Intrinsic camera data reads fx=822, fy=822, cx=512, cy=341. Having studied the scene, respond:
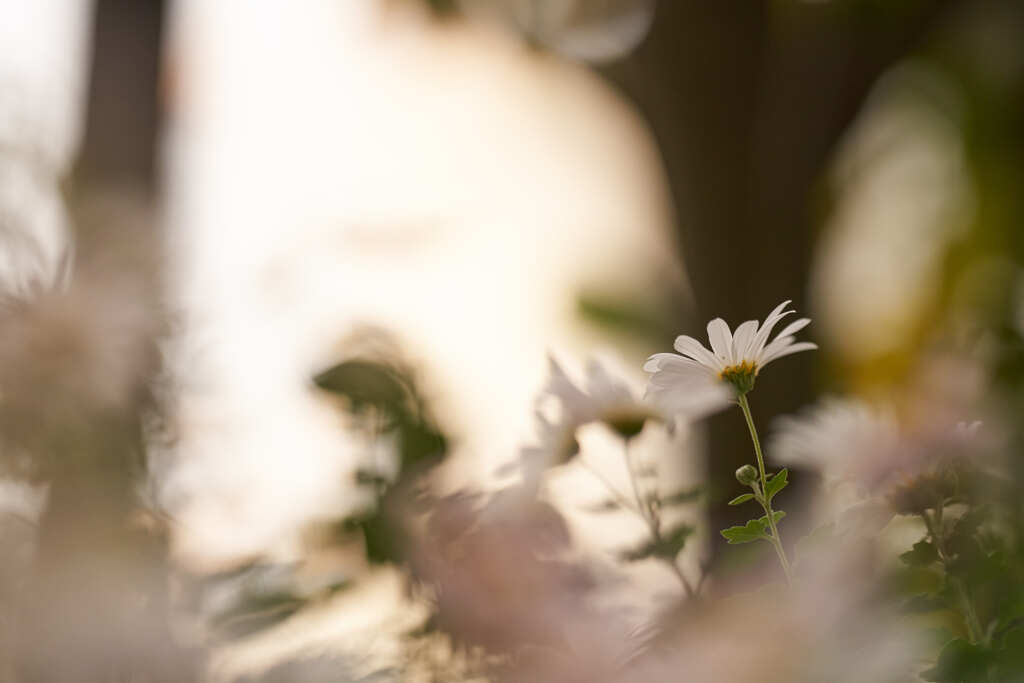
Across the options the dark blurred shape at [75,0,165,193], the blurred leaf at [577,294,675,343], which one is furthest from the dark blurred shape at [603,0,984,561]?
the dark blurred shape at [75,0,165,193]

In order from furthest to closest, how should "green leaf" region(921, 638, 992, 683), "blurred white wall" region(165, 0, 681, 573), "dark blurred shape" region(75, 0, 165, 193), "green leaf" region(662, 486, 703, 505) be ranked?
"dark blurred shape" region(75, 0, 165, 193), "blurred white wall" region(165, 0, 681, 573), "green leaf" region(662, 486, 703, 505), "green leaf" region(921, 638, 992, 683)

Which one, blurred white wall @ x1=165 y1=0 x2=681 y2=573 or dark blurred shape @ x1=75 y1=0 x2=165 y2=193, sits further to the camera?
dark blurred shape @ x1=75 y1=0 x2=165 y2=193

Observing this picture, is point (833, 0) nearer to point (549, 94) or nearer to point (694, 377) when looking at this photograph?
point (549, 94)

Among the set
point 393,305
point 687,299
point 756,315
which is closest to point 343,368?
point 393,305

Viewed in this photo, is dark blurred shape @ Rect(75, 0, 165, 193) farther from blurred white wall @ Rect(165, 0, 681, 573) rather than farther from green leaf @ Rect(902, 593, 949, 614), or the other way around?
green leaf @ Rect(902, 593, 949, 614)

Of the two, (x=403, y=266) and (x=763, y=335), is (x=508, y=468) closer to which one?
(x=763, y=335)

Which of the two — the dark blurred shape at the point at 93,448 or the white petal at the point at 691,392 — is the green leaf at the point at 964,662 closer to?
the white petal at the point at 691,392

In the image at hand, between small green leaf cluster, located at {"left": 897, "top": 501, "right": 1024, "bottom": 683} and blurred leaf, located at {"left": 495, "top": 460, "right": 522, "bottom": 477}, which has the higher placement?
blurred leaf, located at {"left": 495, "top": 460, "right": 522, "bottom": 477}
